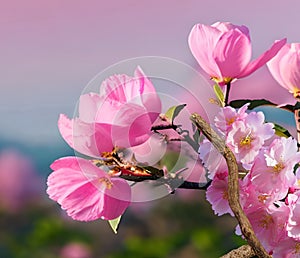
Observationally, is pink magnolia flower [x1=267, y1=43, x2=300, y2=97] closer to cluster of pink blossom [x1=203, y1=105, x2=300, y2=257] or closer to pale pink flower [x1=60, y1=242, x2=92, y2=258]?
cluster of pink blossom [x1=203, y1=105, x2=300, y2=257]

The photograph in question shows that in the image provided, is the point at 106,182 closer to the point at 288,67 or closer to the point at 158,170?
the point at 158,170

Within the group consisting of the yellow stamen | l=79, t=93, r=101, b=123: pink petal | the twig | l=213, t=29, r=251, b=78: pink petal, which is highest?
l=213, t=29, r=251, b=78: pink petal

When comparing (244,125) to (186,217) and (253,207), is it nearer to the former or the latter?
(253,207)

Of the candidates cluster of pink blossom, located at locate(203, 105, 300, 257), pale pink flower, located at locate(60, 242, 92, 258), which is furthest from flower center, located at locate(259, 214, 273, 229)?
pale pink flower, located at locate(60, 242, 92, 258)

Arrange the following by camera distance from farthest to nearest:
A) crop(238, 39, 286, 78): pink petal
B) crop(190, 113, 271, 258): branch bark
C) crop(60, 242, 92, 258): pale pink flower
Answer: crop(60, 242, 92, 258): pale pink flower → crop(238, 39, 286, 78): pink petal → crop(190, 113, 271, 258): branch bark

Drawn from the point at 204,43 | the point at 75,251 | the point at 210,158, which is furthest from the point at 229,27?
the point at 75,251

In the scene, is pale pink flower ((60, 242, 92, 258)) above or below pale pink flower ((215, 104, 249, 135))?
below

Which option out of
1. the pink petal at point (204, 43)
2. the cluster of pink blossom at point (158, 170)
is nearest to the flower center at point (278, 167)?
the cluster of pink blossom at point (158, 170)
